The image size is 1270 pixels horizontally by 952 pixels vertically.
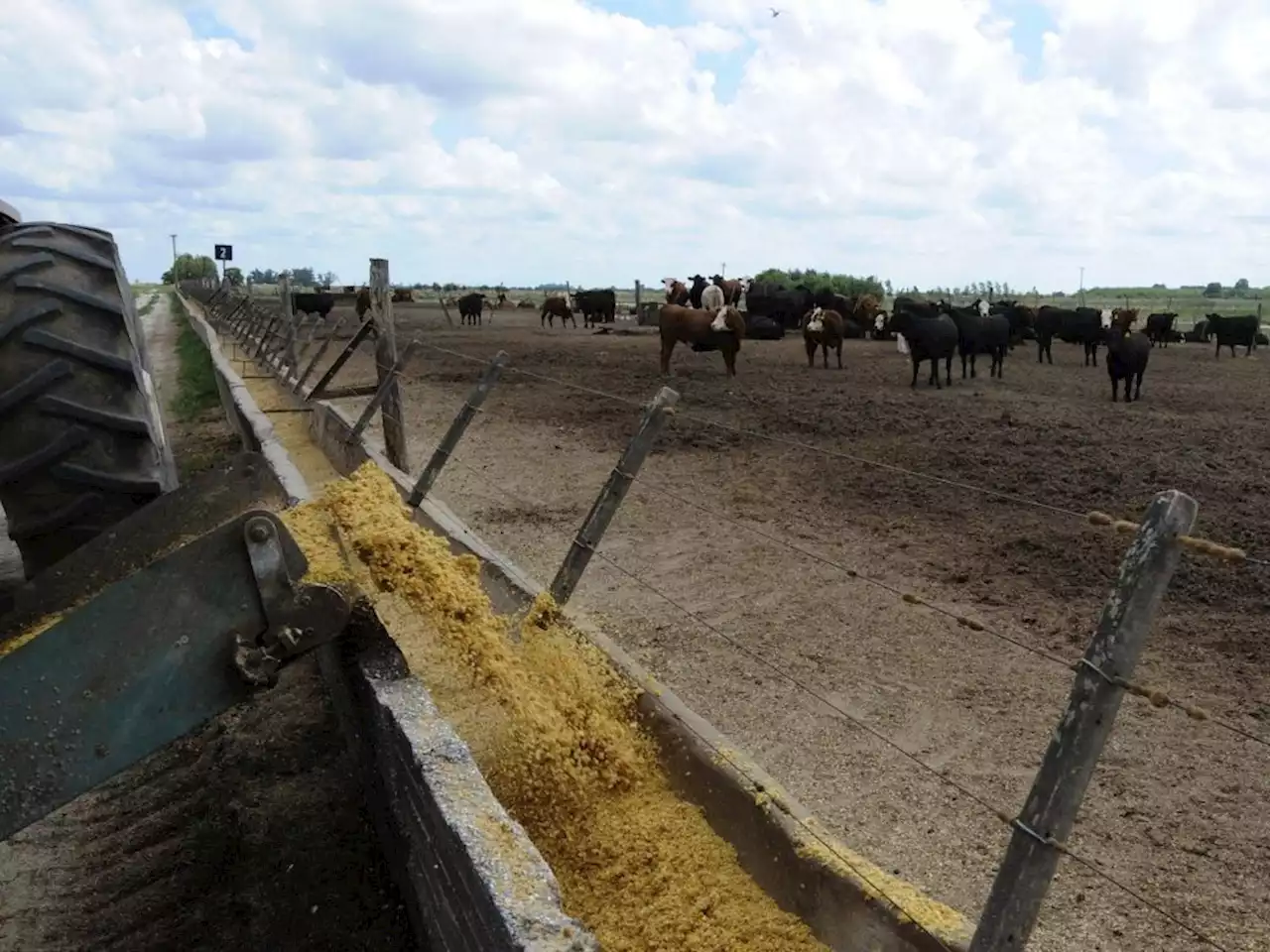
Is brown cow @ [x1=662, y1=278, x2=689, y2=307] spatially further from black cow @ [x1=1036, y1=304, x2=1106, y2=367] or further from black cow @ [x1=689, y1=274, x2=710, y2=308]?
black cow @ [x1=1036, y1=304, x2=1106, y2=367]

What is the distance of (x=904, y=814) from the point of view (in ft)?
14.7

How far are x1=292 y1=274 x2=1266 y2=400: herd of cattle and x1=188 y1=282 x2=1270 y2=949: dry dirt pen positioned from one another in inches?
202

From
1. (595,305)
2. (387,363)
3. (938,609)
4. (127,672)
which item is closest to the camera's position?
(127,672)

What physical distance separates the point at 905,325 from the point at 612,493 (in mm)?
16751

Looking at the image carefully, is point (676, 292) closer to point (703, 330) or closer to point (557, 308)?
point (703, 330)

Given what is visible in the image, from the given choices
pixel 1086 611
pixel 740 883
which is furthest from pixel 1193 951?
pixel 1086 611

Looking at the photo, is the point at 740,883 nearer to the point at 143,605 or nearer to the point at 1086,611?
the point at 143,605

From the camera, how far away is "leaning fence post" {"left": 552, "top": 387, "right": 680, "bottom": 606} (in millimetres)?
4730

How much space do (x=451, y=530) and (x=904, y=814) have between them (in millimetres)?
2893

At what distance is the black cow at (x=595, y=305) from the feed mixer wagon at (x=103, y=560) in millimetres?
39354

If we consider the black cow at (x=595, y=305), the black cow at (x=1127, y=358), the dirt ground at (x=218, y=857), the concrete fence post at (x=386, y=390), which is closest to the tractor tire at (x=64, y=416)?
the dirt ground at (x=218, y=857)

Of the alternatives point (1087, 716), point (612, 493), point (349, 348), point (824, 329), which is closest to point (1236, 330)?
point (824, 329)

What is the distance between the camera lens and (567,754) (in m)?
3.92

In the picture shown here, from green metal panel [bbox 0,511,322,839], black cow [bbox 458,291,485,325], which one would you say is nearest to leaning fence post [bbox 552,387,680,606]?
green metal panel [bbox 0,511,322,839]
